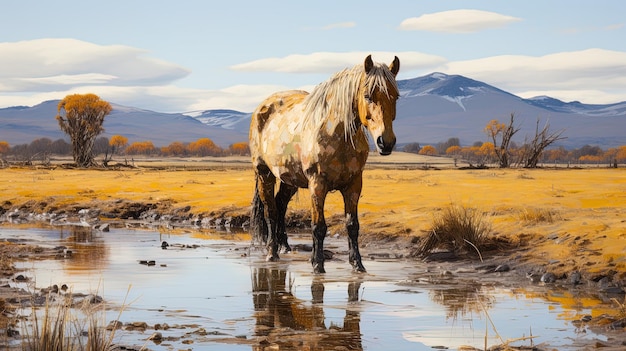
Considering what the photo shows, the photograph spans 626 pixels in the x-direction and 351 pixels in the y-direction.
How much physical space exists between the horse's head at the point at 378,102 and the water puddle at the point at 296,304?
1869 millimetres

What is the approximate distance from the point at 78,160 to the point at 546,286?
55.5 meters

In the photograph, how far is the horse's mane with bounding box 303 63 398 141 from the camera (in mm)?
11773

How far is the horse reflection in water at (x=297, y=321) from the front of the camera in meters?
7.85

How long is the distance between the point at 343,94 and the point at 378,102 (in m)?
0.87

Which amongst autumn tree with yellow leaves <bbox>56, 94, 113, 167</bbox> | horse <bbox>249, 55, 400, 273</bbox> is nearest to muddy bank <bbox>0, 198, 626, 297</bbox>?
horse <bbox>249, 55, 400, 273</bbox>

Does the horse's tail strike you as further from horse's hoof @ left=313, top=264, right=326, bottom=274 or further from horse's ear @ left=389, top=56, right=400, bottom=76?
horse's ear @ left=389, top=56, right=400, bottom=76

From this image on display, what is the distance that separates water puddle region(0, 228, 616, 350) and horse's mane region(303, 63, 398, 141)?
207 centimetres

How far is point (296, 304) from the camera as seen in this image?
10070 millimetres

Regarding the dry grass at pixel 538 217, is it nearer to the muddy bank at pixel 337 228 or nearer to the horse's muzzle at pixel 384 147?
the muddy bank at pixel 337 228

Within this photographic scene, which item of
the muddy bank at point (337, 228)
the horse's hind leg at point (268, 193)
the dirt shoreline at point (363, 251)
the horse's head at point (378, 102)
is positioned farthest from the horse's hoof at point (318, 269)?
the horse's hind leg at point (268, 193)

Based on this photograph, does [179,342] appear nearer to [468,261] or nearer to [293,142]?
[293,142]

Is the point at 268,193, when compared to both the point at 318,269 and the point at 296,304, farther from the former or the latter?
the point at 296,304

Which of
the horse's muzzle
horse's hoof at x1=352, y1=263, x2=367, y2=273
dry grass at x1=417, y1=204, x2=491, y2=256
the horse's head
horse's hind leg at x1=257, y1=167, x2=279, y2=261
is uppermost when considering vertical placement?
the horse's head

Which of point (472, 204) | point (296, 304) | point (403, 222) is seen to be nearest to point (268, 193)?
point (403, 222)
